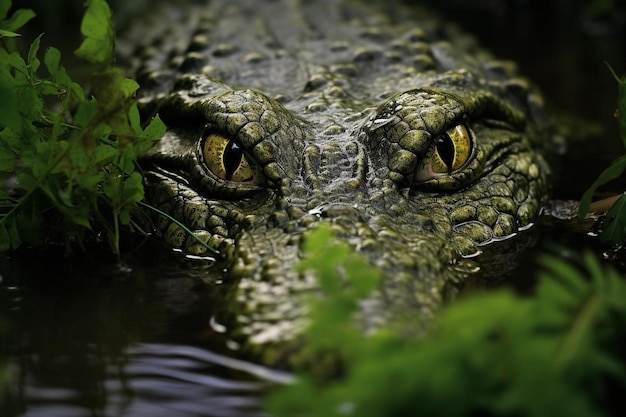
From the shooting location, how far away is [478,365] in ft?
5.66

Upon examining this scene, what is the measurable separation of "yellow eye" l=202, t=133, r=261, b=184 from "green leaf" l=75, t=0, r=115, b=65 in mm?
700

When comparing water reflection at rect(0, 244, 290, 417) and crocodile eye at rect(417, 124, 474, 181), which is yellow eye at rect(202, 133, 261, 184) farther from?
crocodile eye at rect(417, 124, 474, 181)

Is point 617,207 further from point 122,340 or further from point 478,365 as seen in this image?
point 122,340

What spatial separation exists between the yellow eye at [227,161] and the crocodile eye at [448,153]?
2.17 ft

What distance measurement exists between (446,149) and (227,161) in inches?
34.9

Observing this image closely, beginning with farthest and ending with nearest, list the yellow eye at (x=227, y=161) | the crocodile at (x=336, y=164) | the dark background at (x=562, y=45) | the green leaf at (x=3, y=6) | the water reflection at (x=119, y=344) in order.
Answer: the dark background at (x=562, y=45) < the yellow eye at (x=227, y=161) < the green leaf at (x=3, y=6) < the crocodile at (x=336, y=164) < the water reflection at (x=119, y=344)

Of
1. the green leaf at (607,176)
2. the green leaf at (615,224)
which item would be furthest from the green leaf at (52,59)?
the green leaf at (615,224)

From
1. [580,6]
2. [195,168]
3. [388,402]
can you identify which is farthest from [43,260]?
[580,6]

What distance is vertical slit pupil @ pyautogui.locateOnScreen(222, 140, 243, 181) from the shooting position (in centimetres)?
333

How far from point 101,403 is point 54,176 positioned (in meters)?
1.00

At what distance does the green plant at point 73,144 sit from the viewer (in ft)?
9.01

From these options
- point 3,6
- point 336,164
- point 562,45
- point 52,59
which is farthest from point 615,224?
point 562,45

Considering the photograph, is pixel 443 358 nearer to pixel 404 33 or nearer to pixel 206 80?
pixel 206 80

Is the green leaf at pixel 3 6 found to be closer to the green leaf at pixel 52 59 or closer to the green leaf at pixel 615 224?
the green leaf at pixel 52 59
